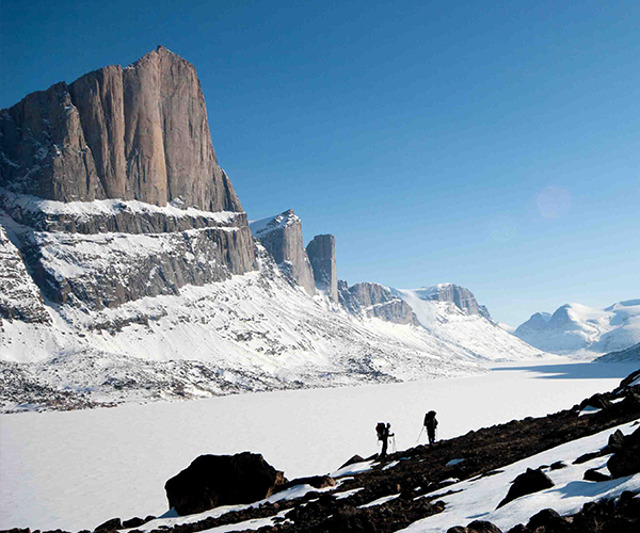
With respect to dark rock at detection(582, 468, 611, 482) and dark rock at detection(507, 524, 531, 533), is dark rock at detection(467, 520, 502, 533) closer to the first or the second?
dark rock at detection(507, 524, 531, 533)

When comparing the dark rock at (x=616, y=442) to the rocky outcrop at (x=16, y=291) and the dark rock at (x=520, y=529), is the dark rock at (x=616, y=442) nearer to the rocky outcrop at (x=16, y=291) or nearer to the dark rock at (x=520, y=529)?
the dark rock at (x=520, y=529)

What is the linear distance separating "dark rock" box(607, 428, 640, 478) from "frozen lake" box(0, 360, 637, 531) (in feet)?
78.5

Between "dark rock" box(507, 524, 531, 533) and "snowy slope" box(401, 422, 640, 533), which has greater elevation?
"dark rock" box(507, 524, 531, 533)

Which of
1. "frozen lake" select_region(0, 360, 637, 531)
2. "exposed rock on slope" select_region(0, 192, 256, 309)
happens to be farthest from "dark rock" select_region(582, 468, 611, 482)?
"exposed rock on slope" select_region(0, 192, 256, 309)

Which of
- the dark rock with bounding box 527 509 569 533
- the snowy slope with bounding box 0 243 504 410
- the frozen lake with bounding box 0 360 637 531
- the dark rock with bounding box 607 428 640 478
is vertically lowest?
the frozen lake with bounding box 0 360 637 531

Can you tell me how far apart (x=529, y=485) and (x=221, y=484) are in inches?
578

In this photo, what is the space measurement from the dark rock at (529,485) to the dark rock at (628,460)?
3.96 ft

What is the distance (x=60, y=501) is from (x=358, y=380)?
159 meters

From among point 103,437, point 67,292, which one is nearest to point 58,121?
point 67,292

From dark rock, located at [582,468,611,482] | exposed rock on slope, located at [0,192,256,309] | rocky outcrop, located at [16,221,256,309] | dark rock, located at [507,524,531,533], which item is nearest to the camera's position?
dark rock, located at [507,524,531,533]

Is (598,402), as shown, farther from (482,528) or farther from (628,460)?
(482,528)

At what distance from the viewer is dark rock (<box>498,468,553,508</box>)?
930 cm

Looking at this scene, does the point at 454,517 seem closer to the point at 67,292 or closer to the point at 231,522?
the point at 231,522

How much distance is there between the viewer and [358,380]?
183 m
